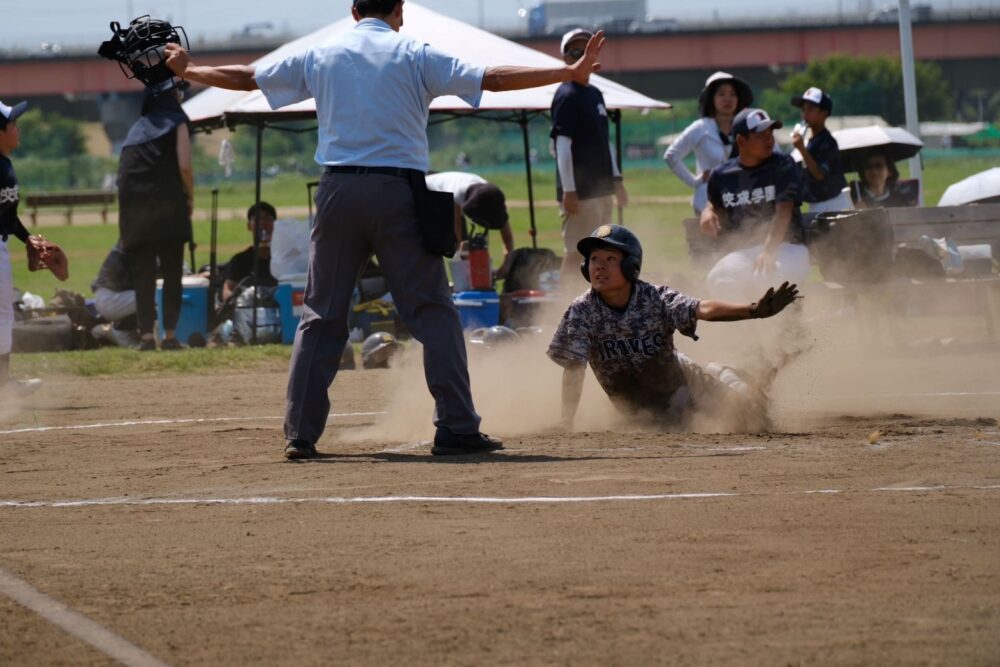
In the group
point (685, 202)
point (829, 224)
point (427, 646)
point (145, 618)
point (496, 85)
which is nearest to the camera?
point (427, 646)

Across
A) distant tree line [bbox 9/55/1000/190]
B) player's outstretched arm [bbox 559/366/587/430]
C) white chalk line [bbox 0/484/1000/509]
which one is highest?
distant tree line [bbox 9/55/1000/190]

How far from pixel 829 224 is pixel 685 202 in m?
32.0

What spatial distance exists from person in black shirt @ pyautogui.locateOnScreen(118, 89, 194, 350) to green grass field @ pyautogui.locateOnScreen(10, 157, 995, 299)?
5551 mm

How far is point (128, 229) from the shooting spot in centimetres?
1536

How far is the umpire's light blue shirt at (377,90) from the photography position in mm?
7789

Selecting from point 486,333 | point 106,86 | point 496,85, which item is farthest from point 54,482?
point 106,86

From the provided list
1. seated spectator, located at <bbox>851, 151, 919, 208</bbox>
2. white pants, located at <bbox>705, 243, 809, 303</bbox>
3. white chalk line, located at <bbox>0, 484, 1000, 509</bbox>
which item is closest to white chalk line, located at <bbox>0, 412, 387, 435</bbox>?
white pants, located at <bbox>705, 243, 809, 303</bbox>

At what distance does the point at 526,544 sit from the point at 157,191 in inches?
414

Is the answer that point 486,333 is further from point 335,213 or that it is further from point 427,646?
Answer: point 427,646

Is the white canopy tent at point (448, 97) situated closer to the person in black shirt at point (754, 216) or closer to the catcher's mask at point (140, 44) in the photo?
the person in black shirt at point (754, 216)

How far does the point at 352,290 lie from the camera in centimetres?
796

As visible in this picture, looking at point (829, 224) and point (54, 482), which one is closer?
point (54, 482)

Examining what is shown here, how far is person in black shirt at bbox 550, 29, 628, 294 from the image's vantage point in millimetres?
13633

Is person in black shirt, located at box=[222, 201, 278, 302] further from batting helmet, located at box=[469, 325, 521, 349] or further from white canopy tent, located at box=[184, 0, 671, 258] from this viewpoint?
batting helmet, located at box=[469, 325, 521, 349]
